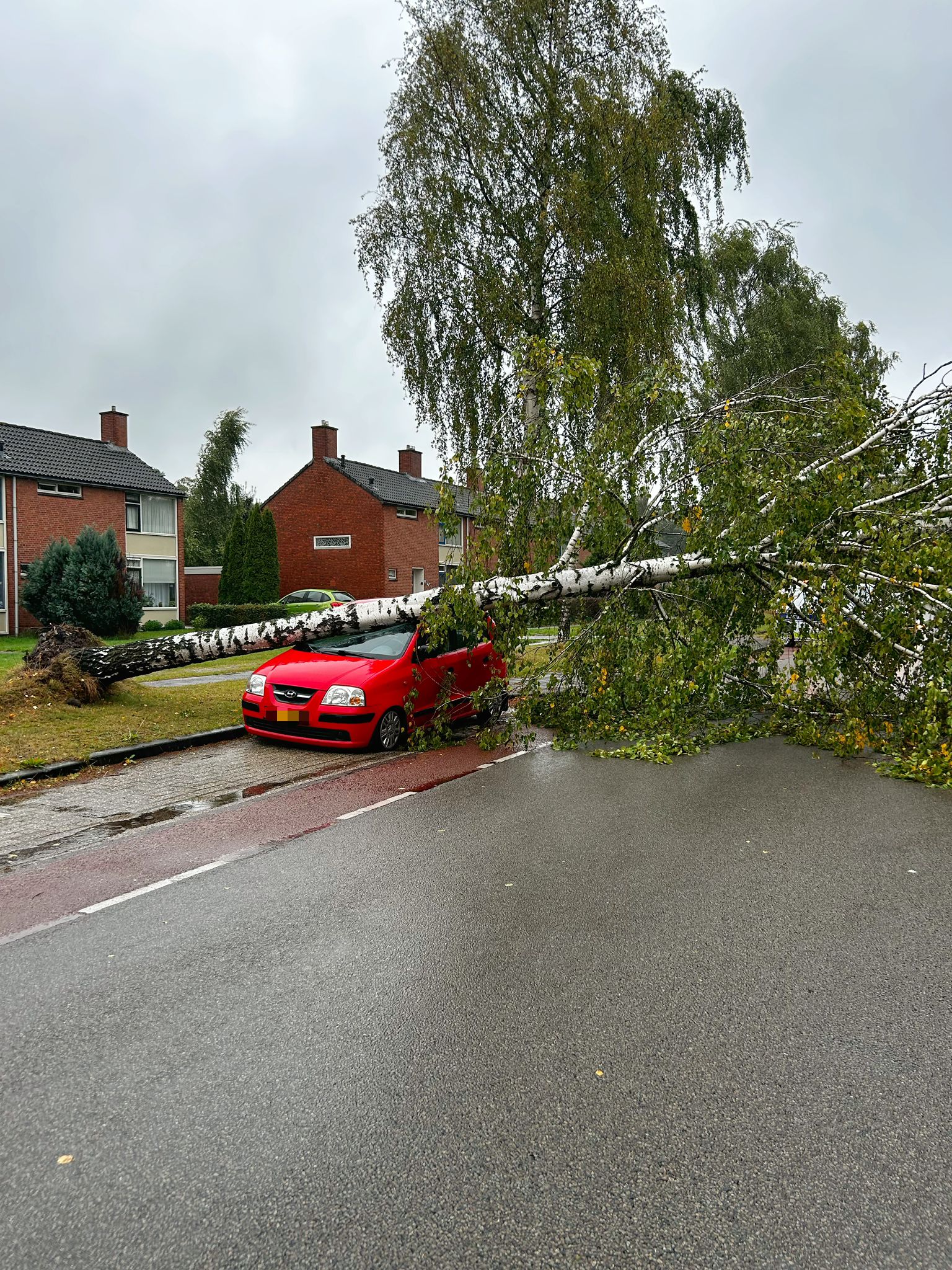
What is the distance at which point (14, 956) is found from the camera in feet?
14.9

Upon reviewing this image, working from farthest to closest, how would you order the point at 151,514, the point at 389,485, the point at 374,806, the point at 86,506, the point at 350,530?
the point at 389,485
the point at 350,530
the point at 151,514
the point at 86,506
the point at 374,806

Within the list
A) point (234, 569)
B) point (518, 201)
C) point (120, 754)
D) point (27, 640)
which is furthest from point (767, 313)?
point (120, 754)

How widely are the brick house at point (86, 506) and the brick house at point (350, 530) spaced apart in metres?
8.41

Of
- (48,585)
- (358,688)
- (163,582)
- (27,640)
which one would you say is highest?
(163,582)

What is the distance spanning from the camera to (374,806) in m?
7.75

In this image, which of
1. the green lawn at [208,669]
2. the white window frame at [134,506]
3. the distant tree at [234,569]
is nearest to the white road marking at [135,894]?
the green lawn at [208,669]

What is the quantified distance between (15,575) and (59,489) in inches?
157

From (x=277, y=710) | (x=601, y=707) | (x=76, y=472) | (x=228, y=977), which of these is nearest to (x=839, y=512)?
(x=601, y=707)

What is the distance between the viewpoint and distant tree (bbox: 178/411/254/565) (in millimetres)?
59562

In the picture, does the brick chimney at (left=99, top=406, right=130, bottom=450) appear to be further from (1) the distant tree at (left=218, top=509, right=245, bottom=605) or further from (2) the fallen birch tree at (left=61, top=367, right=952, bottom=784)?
(2) the fallen birch tree at (left=61, top=367, right=952, bottom=784)

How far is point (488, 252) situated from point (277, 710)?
1261 cm

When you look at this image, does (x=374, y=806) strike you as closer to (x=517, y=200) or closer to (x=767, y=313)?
(x=517, y=200)

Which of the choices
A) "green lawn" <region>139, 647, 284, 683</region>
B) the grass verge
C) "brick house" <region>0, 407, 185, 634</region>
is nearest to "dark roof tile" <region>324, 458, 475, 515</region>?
"brick house" <region>0, 407, 185, 634</region>

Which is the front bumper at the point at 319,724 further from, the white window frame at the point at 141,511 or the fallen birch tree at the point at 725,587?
the white window frame at the point at 141,511
